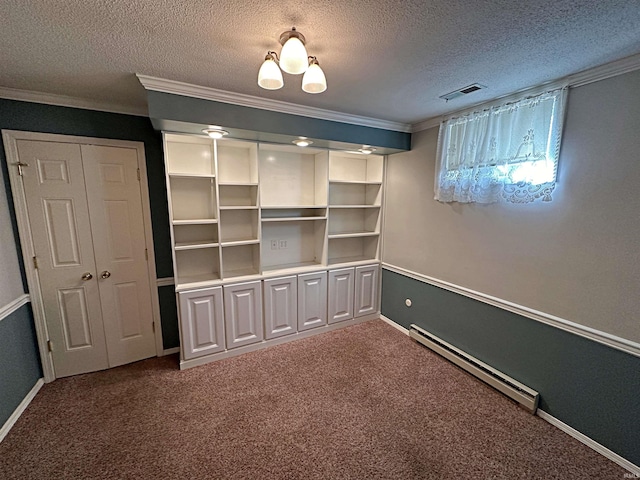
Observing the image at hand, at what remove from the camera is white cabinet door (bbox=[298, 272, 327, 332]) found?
3107 mm

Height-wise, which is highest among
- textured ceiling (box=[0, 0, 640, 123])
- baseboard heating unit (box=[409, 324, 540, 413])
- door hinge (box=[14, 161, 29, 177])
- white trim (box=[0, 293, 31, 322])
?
textured ceiling (box=[0, 0, 640, 123])

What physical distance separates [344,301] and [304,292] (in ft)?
1.96

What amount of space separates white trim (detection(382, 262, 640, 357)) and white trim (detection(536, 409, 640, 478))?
2.25ft

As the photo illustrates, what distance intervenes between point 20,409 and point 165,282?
4.27 ft

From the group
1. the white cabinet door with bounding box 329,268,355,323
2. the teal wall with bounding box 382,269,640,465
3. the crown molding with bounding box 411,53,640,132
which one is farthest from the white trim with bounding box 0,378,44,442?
the crown molding with bounding box 411,53,640,132

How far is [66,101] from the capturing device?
221 cm

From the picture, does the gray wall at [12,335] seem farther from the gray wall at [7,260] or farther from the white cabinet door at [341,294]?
the white cabinet door at [341,294]

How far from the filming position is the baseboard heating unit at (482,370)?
2.08 metres

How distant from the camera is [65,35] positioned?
136cm

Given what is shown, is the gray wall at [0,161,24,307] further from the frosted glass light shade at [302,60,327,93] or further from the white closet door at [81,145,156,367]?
the frosted glass light shade at [302,60,327,93]

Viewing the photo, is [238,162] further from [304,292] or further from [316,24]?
[316,24]

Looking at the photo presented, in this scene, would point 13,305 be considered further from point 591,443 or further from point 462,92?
point 591,443

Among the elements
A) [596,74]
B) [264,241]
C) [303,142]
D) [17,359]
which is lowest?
[17,359]

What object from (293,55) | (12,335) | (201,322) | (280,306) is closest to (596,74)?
(293,55)
